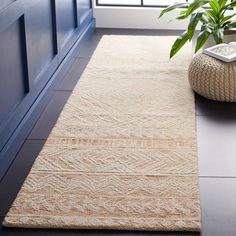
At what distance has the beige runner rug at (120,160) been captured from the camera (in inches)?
81.8

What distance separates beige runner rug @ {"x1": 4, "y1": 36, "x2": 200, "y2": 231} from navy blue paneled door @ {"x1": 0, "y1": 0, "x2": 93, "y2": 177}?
0.61 ft

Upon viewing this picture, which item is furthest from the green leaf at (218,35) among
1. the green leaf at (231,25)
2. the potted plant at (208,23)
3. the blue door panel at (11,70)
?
the blue door panel at (11,70)

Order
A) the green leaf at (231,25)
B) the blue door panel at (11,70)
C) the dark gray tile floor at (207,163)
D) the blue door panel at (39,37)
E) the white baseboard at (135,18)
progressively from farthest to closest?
the white baseboard at (135,18)
the green leaf at (231,25)
the blue door panel at (39,37)
the blue door panel at (11,70)
the dark gray tile floor at (207,163)

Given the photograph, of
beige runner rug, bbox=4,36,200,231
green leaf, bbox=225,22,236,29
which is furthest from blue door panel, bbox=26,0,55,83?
green leaf, bbox=225,22,236,29

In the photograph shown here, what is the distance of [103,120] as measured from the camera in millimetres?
2904

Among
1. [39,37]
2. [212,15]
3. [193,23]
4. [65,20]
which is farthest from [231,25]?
[39,37]

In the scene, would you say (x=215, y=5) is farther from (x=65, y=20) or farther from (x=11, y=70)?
(x=11, y=70)

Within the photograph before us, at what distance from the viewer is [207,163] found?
246cm

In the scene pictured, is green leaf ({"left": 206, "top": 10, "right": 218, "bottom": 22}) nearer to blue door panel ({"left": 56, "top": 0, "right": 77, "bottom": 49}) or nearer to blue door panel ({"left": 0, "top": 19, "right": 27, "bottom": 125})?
blue door panel ({"left": 56, "top": 0, "right": 77, "bottom": 49})

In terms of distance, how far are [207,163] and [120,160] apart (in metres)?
0.37

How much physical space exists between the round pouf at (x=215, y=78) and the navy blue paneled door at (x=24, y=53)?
2.71 ft

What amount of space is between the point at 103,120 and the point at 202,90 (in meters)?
0.59

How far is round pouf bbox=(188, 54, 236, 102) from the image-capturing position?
301cm

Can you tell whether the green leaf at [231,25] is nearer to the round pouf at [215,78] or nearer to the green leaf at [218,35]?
the green leaf at [218,35]
